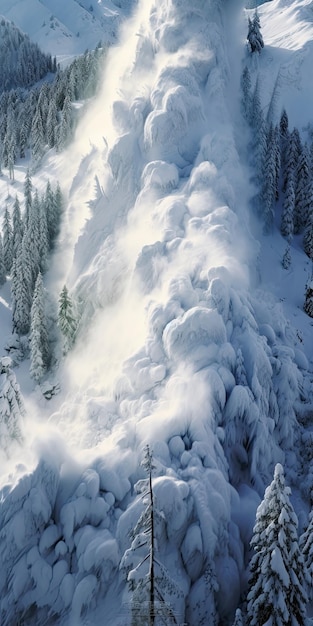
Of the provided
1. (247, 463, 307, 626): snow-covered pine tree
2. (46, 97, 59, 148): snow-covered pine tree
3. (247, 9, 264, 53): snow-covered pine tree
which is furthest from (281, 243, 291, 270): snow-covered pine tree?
(46, 97, 59, 148): snow-covered pine tree

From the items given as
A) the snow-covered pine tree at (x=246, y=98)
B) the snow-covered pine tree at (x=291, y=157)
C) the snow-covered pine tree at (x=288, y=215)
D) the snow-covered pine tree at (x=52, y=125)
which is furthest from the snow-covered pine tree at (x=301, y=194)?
the snow-covered pine tree at (x=52, y=125)

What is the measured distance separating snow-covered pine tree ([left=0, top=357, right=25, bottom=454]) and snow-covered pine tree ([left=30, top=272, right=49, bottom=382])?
11661 millimetres

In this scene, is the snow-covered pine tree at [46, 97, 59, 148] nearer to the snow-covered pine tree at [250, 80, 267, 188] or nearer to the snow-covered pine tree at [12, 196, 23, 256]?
the snow-covered pine tree at [12, 196, 23, 256]

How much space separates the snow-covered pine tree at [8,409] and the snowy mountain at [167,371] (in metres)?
0.27

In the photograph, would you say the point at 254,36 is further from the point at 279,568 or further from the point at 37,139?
the point at 279,568

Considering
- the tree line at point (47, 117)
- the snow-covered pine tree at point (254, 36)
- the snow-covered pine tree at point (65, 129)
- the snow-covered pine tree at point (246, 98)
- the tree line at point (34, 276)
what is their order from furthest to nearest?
1. the tree line at point (47, 117)
2. the snow-covered pine tree at point (65, 129)
3. the snow-covered pine tree at point (254, 36)
4. the snow-covered pine tree at point (246, 98)
5. the tree line at point (34, 276)

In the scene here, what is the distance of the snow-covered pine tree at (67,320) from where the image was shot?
38844 mm

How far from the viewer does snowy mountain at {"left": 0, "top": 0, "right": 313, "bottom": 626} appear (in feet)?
61.1

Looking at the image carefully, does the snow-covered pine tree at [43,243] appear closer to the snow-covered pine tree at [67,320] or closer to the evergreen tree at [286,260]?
the snow-covered pine tree at [67,320]

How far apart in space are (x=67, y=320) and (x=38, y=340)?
418 centimetres

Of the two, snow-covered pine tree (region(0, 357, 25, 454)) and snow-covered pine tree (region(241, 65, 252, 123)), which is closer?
snow-covered pine tree (region(0, 357, 25, 454))

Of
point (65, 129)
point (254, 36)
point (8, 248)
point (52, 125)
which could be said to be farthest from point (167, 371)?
point (52, 125)

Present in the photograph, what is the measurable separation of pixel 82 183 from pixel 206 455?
110ft

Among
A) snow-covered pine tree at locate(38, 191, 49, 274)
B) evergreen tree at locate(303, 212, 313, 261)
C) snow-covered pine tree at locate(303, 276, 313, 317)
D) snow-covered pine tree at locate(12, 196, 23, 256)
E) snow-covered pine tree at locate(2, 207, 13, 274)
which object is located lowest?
evergreen tree at locate(303, 212, 313, 261)
